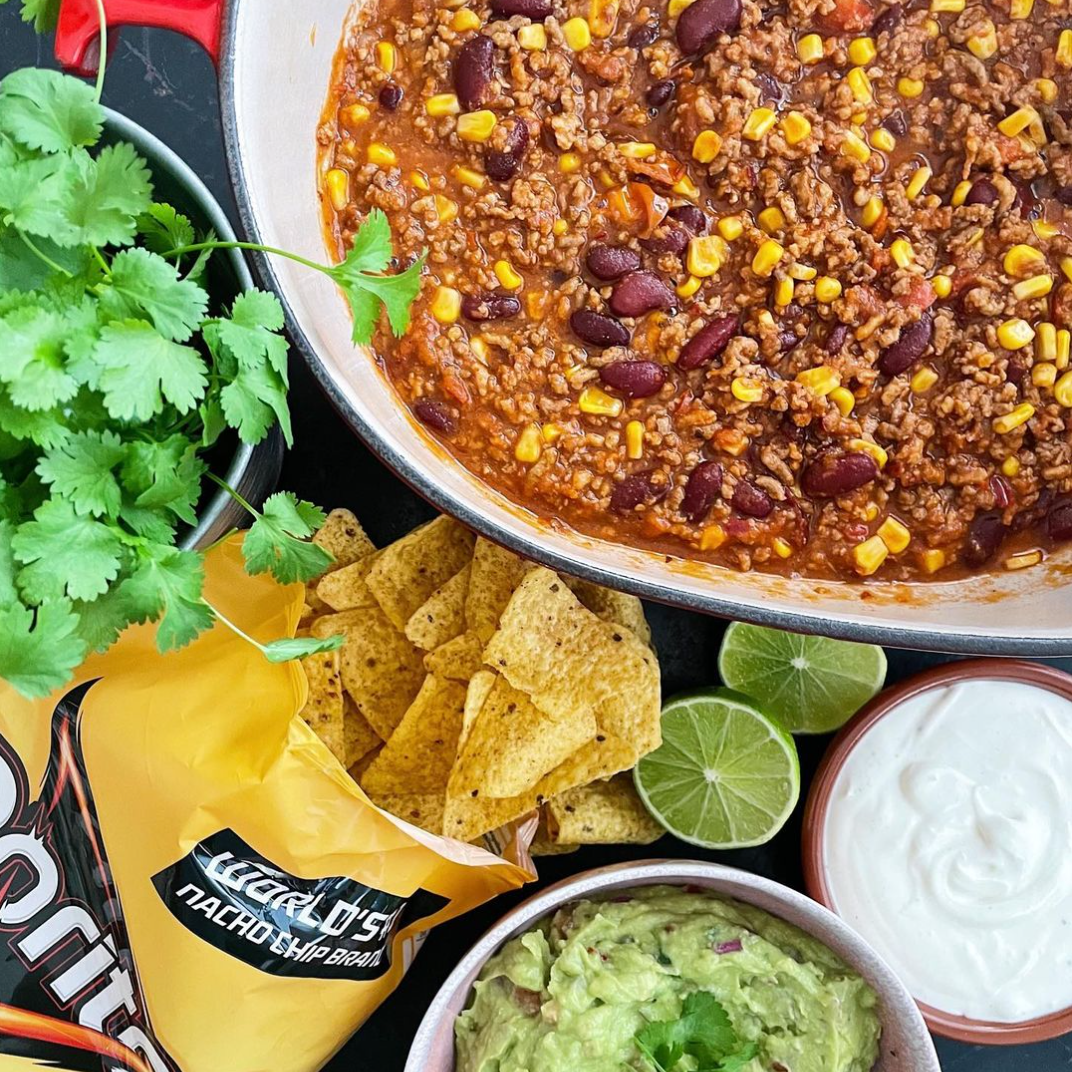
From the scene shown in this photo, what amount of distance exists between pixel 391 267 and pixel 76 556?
85cm

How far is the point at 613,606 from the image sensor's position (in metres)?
2.53

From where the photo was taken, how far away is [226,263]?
82.0 inches

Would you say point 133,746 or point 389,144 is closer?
point 133,746

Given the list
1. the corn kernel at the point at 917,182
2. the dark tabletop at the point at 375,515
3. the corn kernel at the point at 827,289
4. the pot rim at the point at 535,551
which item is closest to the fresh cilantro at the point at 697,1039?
the dark tabletop at the point at 375,515

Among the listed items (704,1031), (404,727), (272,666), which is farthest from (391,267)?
(704,1031)

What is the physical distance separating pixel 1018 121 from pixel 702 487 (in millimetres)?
884

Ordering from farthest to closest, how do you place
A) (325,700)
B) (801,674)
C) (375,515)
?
(375,515), (801,674), (325,700)

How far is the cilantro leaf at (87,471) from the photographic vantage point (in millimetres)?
1699

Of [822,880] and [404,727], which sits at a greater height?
[404,727]

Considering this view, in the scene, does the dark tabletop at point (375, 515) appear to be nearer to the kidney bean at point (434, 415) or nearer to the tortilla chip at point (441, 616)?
the tortilla chip at point (441, 616)

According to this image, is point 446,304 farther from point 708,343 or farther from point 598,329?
point 708,343

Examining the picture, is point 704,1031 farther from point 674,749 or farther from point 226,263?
point 226,263

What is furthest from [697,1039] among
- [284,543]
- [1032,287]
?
[1032,287]

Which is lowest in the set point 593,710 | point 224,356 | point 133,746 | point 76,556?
point 593,710
